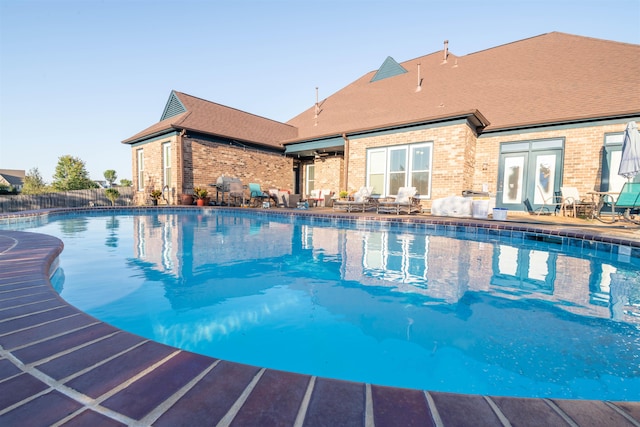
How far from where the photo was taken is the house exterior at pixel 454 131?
918 centimetres

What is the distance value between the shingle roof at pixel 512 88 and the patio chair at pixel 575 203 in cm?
244

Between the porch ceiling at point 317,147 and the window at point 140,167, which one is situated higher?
the porch ceiling at point 317,147

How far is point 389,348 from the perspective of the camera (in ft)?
6.49

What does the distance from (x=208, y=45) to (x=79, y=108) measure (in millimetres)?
13322

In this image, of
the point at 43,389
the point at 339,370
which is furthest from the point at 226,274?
the point at 43,389

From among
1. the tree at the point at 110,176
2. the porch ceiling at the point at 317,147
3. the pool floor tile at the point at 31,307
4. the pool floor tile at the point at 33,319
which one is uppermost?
the tree at the point at 110,176

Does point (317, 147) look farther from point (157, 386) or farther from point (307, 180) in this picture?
point (157, 386)

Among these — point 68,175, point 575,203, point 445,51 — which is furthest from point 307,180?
point 68,175

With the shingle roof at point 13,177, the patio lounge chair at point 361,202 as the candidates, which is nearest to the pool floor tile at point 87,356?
→ the patio lounge chair at point 361,202

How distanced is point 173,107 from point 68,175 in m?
31.4

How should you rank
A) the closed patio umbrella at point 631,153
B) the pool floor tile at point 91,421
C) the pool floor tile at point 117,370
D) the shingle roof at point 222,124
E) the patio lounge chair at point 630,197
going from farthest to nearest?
the shingle roof at point 222,124 → the closed patio umbrella at point 631,153 → the patio lounge chair at point 630,197 → the pool floor tile at point 117,370 → the pool floor tile at point 91,421

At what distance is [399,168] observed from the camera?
36.2 ft

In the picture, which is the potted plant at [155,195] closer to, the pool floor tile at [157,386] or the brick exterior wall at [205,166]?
the brick exterior wall at [205,166]

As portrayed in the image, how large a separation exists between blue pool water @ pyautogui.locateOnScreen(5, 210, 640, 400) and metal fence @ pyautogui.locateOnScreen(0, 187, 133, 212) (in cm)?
1477
